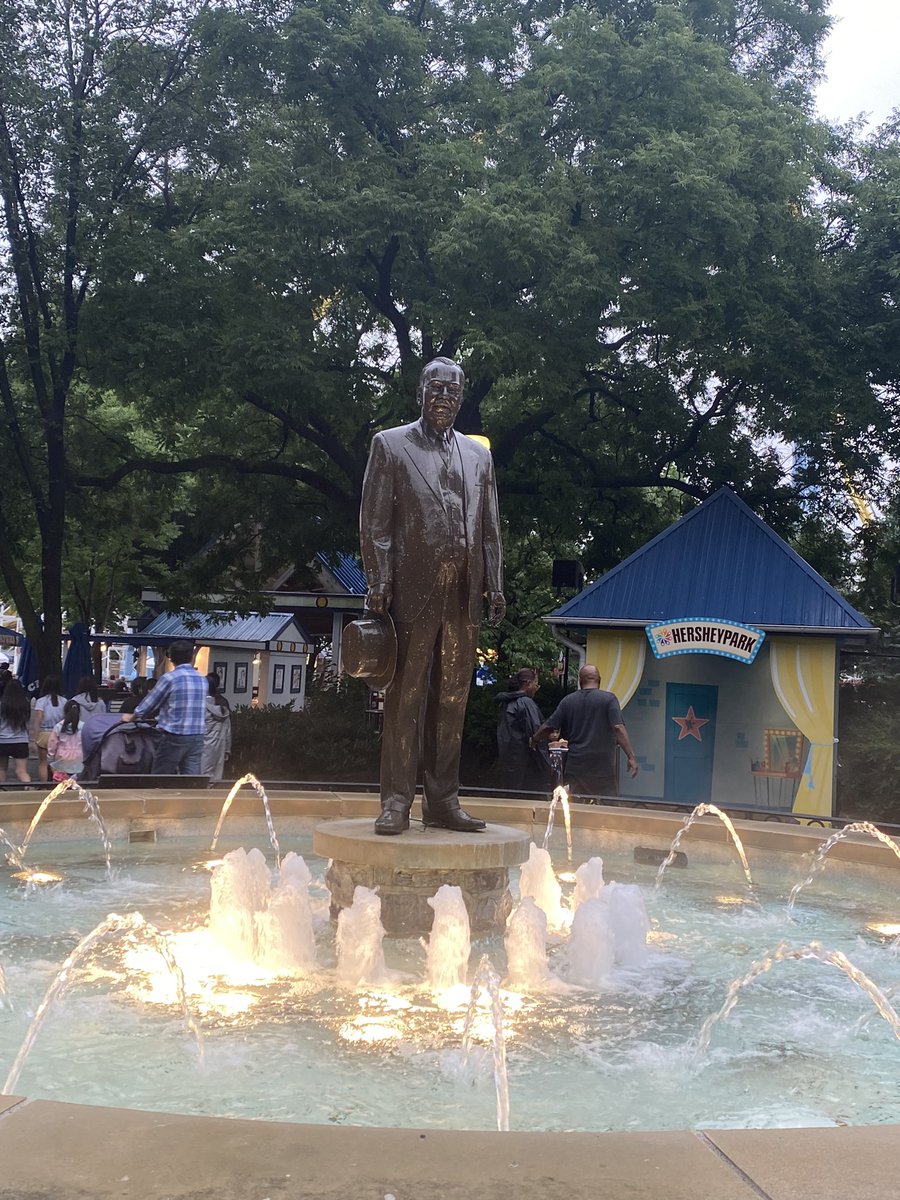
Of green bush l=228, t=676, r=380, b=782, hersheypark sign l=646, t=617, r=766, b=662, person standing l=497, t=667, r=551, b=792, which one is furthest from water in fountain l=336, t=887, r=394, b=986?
green bush l=228, t=676, r=380, b=782

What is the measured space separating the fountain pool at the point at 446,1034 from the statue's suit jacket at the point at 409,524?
5.78ft

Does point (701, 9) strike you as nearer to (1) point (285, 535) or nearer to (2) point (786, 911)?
(1) point (285, 535)

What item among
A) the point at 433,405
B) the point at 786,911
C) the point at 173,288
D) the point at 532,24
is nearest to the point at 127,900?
the point at 433,405

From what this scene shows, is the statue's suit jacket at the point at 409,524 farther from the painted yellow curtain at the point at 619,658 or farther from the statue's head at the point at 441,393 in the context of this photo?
the painted yellow curtain at the point at 619,658

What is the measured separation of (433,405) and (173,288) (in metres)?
12.5

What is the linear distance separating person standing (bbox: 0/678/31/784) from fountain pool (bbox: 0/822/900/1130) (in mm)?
6942

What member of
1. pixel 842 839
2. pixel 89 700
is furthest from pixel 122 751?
pixel 842 839

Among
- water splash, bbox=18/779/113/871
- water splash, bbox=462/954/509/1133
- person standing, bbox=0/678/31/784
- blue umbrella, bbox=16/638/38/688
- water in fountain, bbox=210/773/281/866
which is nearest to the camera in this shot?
water splash, bbox=462/954/509/1133

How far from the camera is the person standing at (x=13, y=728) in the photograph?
13.1 metres

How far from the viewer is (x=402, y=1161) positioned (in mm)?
2486

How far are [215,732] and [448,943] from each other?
6.94 meters

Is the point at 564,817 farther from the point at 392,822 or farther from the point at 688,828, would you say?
the point at 392,822

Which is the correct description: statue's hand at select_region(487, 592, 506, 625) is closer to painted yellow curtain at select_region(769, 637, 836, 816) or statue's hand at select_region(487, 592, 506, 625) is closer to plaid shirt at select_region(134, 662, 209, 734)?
plaid shirt at select_region(134, 662, 209, 734)

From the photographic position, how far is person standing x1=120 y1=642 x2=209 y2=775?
1016 centimetres
